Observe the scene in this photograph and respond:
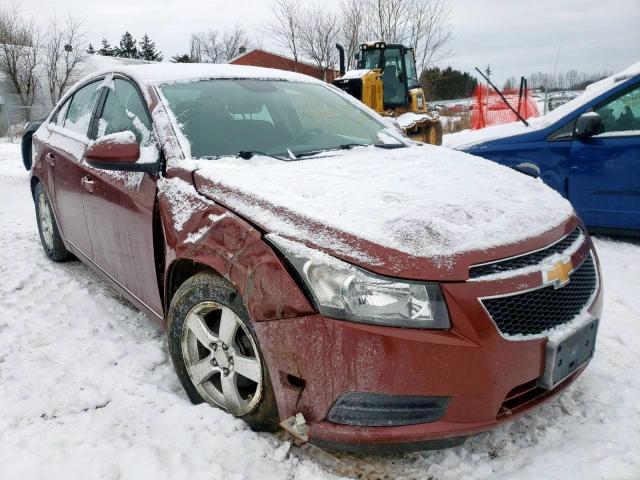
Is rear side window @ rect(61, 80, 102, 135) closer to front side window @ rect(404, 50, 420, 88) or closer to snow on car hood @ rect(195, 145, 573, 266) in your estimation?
snow on car hood @ rect(195, 145, 573, 266)

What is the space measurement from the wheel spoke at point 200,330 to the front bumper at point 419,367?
0.44m

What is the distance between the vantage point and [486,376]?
62.3 inches

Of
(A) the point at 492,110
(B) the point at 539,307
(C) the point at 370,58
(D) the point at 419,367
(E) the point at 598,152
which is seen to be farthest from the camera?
(A) the point at 492,110

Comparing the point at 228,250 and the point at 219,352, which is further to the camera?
the point at 219,352

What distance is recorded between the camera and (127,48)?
207 feet

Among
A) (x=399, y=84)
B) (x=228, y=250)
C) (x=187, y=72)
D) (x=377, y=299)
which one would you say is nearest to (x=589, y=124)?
(x=187, y=72)

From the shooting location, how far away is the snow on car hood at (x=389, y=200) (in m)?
1.68

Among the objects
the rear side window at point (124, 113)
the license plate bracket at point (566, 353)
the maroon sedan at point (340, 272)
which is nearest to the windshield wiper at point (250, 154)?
the maroon sedan at point (340, 272)

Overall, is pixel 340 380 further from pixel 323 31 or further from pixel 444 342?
pixel 323 31

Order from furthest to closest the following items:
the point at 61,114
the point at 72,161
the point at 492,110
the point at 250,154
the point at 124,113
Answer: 1. the point at 492,110
2. the point at 61,114
3. the point at 72,161
4. the point at 124,113
5. the point at 250,154

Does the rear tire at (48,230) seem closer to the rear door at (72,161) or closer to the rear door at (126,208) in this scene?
the rear door at (72,161)

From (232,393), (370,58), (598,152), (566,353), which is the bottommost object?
(232,393)

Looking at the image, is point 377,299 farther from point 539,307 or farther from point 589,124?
point 589,124

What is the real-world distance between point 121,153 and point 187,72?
2.64ft
